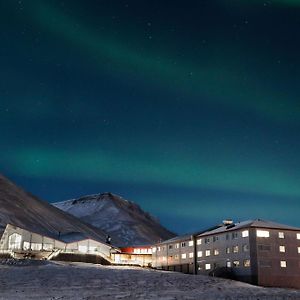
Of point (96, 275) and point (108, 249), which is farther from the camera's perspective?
Answer: point (108, 249)

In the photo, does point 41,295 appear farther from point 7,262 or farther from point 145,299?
point 7,262

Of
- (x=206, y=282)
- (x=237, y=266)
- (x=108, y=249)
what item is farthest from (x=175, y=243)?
(x=206, y=282)

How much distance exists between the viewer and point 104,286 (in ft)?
160

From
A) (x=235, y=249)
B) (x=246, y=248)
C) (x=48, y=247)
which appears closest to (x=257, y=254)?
(x=246, y=248)

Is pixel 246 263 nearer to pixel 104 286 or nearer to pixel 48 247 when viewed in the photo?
pixel 104 286

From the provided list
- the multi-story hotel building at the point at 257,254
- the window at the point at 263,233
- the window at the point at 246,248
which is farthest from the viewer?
the window at the point at 246,248

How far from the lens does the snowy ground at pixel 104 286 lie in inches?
1634

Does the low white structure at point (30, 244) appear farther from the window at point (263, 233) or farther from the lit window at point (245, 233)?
the window at point (263, 233)

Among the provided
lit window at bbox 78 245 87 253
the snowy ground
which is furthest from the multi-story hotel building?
lit window at bbox 78 245 87 253

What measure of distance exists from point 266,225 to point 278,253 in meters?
4.98

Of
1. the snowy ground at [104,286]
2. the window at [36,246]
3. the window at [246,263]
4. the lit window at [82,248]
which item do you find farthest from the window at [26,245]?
the window at [246,263]

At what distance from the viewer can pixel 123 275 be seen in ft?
200

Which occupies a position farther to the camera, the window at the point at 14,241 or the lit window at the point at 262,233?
the window at the point at 14,241

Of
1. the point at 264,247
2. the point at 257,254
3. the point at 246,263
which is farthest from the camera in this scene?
the point at 246,263
